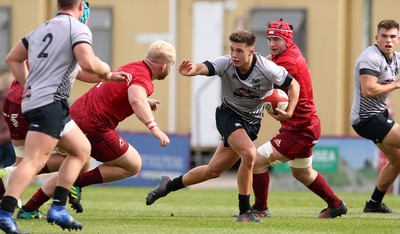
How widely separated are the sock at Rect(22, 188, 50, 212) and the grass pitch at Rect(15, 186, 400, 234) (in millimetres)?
224

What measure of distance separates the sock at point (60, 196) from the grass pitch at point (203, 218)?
0.36 metres

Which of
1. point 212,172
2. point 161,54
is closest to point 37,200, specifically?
point 161,54

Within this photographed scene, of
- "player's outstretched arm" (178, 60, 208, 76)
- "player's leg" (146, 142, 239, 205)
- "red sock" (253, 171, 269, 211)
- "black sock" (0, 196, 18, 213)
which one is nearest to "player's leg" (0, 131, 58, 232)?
"black sock" (0, 196, 18, 213)

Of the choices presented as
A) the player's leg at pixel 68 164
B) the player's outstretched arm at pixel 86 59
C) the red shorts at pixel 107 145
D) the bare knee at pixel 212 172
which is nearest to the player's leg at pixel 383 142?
the bare knee at pixel 212 172

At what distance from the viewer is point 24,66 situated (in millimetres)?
10539

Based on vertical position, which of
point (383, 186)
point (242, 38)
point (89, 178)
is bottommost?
point (383, 186)

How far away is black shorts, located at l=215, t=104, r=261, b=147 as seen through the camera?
11859 mm

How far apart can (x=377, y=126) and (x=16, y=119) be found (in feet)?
13.1

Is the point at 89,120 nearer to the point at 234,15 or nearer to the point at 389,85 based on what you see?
the point at 389,85

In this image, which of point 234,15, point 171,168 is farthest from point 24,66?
point 234,15

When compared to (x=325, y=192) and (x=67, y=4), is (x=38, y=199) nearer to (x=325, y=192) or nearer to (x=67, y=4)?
(x=67, y=4)

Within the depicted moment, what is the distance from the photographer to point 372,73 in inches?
508

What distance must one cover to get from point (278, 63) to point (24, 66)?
3052 mm

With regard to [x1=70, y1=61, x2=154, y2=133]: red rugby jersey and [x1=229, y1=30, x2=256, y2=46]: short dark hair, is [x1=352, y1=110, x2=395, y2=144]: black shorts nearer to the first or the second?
[x1=229, y1=30, x2=256, y2=46]: short dark hair
